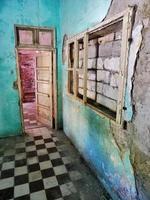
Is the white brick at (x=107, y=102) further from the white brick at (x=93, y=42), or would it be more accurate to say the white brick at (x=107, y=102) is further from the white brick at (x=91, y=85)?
the white brick at (x=93, y=42)

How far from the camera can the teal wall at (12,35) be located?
3.30m

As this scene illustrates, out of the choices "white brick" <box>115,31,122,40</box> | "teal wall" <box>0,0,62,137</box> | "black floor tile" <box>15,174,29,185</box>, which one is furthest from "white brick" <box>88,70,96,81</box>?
"black floor tile" <box>15,174,29,185</box>

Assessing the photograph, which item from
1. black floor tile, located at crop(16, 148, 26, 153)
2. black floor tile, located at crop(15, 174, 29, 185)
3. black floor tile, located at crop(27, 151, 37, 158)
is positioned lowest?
black floor tile, located at crop(15, 174, 29, 185)

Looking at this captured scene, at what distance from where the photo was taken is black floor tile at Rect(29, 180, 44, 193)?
216 cm

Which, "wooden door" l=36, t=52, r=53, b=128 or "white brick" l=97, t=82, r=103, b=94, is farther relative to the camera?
"wooden door" l=36, t=52, r=53, b=128

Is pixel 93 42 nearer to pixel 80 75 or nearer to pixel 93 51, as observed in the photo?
pixel 93 51

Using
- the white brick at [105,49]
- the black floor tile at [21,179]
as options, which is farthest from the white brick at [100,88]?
the black floor tile at [21,179]

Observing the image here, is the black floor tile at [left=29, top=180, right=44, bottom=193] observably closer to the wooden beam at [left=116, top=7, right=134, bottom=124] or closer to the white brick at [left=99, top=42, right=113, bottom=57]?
the wooden beam at [left=116, top=7, right=134, bottom=124]

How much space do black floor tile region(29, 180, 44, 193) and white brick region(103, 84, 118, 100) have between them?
60.9 inches

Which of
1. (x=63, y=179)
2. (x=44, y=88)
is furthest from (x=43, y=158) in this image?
(x=44, y=88)

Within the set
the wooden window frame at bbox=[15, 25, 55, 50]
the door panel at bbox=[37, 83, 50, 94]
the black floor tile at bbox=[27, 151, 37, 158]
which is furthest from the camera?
the door panel at bbox=[37, 83, 50, 94]

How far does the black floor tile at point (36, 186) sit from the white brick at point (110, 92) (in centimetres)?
155

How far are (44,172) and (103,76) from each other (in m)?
1.73

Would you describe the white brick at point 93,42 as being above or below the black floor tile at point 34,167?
above
